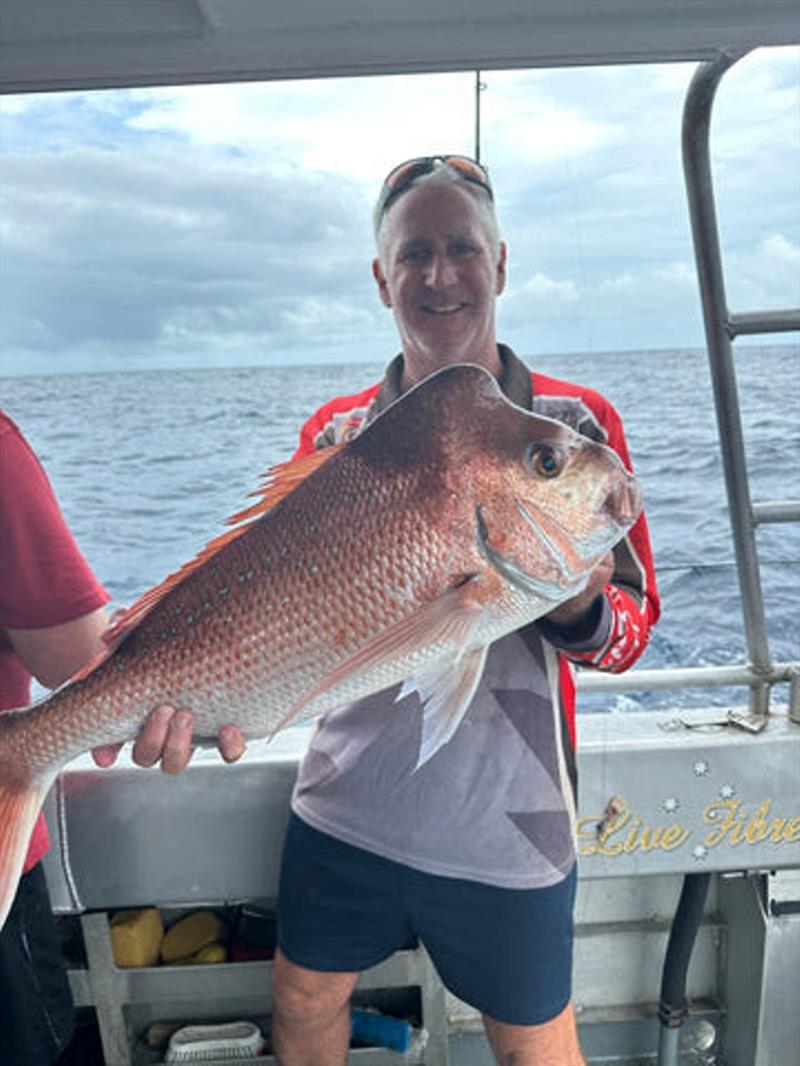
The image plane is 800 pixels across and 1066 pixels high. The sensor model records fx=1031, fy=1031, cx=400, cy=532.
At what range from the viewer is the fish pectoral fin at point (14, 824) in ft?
3.70

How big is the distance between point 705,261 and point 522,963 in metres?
0.98

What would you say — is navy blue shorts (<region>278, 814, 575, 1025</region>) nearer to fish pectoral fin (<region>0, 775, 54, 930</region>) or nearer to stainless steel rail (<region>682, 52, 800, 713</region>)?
fish pectoral fin (<region>0, 775, 54, 930</region>)

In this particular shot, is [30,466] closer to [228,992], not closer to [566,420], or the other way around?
[566,420]

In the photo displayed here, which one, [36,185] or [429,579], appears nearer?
[429,579]

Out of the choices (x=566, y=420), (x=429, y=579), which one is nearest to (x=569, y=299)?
(x=566, y=420)

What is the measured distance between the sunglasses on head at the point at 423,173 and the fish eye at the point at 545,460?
15.5 inches

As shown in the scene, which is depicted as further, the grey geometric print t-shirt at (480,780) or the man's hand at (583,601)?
the grey geometric print t-shirt at (480,780)

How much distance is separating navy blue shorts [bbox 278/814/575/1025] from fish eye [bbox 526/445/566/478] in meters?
0.67

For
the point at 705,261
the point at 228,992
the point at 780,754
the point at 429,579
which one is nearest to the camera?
the point at 429,579

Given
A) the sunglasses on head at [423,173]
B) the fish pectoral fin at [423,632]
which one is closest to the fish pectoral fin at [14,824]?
the fish pectoral fin at [423,632]

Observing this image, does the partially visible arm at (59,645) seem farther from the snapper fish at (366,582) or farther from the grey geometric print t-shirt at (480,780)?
the grey geometric print t-shirt at (480,780)

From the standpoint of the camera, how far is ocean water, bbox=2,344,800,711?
1.28m

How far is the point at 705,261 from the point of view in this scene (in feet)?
4.53

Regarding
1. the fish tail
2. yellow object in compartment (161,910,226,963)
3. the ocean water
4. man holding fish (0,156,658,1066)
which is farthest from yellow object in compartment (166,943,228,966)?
the ocean water
